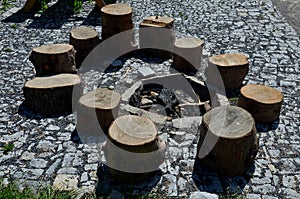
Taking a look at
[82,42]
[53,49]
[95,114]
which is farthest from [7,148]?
[82,42]

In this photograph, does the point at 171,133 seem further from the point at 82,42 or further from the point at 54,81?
the point at 82,42

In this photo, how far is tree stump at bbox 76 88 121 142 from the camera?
480 cm

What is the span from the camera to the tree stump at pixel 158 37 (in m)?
6.73

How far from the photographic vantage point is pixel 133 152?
402 cm

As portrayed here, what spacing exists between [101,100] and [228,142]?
1752mm

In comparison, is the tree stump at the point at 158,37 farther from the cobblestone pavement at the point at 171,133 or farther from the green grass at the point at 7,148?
the green grass at the point at 7,148

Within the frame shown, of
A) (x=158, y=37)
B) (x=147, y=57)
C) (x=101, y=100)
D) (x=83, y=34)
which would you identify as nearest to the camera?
(x=101, y=100)

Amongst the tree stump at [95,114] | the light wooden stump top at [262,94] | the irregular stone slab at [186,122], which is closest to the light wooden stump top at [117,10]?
the tree stump at [95,114]

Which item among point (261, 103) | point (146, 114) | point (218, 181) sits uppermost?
point (261, 103)

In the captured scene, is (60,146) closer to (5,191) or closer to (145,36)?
(5,191)

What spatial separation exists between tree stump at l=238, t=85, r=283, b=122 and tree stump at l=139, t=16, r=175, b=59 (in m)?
2.01

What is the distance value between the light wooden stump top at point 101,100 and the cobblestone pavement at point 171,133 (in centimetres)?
44

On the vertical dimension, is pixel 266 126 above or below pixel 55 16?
below

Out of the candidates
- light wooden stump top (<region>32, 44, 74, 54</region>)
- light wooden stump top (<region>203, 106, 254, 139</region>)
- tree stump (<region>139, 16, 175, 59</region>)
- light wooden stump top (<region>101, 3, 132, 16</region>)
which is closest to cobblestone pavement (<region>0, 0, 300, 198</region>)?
tree stump (<region>139, 16, 175, 59</region>)
